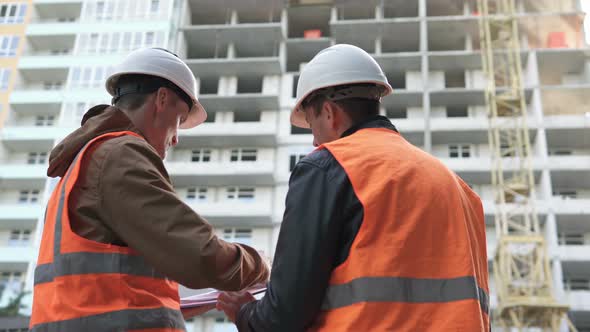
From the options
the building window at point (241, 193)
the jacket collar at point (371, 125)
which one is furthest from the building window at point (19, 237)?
the jacket collar at point (371, 125)

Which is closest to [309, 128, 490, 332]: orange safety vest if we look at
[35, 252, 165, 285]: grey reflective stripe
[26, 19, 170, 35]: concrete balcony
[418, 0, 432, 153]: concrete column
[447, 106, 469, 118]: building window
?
[35, 252, 165, 285]: grey reflective stripe

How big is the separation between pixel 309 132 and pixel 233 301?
94.5ft

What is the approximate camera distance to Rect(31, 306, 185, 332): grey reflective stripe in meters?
1.71

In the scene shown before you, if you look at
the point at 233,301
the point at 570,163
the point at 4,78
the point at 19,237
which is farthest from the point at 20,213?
the point at 233,301

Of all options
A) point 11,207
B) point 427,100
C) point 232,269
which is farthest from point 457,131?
point 232,269

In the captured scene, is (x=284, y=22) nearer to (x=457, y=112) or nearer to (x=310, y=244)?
(x=457, y=112)

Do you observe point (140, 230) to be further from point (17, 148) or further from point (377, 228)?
point (17, 148)

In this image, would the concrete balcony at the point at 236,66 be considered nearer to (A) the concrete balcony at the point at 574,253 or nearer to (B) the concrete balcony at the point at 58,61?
(B) the concrete balcony at the point at 58,61

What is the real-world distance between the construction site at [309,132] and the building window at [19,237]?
0.20 ft

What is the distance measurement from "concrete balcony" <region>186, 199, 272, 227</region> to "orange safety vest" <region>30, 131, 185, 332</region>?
82.7ft

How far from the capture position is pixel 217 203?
27562 millimetres

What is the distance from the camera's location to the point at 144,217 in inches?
70.7

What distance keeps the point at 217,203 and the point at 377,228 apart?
26.2 metres

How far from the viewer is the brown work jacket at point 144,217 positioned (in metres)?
1.79
